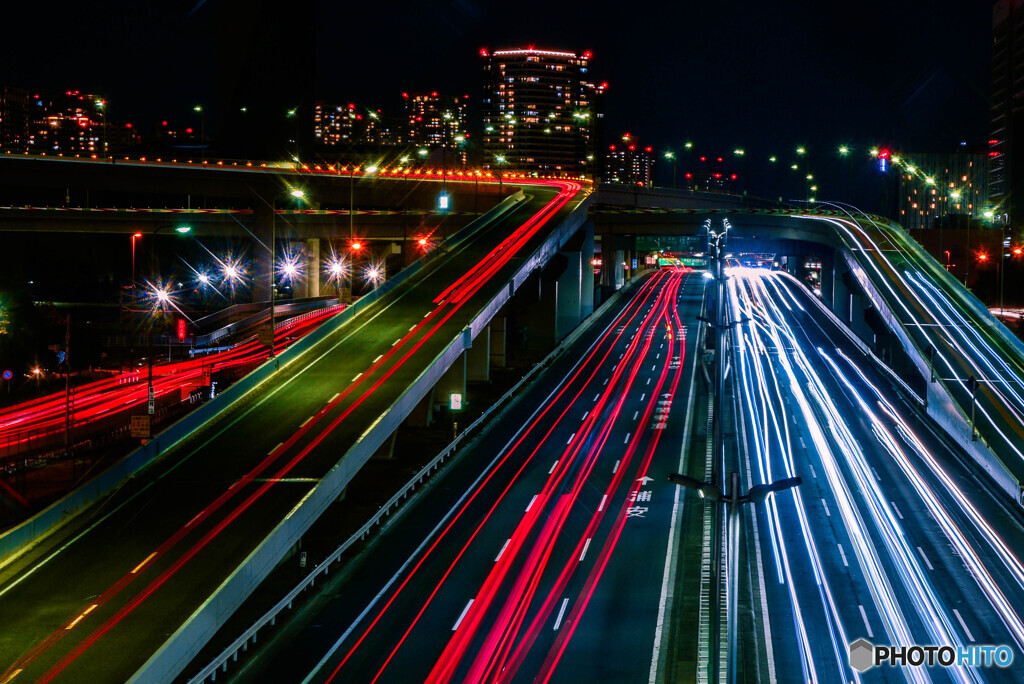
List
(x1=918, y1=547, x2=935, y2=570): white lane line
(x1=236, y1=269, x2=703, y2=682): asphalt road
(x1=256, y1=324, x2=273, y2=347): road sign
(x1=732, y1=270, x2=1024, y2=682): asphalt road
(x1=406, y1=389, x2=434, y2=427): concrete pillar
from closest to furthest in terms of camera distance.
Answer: (x1=236, y1=269, x2=703, y2=682): asphalt road
(x1=732, y1=270, x2=1024, y2=682): asphalt road
(x1=918, y1=547, x2=935, y2=570): white lane line
(x1=406, y1=389, x2=434, y2=427): concrete pillar
(x1=256, y1=324, x2=273, y2=347): road sign

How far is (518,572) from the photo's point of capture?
85.7ft

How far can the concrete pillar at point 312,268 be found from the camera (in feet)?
341

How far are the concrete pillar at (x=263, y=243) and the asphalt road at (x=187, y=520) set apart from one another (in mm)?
52143

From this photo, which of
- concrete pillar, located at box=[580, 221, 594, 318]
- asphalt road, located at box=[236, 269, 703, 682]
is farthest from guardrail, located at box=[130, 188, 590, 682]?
concrete pillar, located at box=[580, 221, 594, 318]

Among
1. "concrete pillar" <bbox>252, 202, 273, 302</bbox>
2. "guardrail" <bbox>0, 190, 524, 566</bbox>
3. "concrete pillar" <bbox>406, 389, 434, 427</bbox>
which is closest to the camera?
"guardrail" <bbox>0, 190, 524, 566</bbox>

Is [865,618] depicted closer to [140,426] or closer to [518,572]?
[518,572]

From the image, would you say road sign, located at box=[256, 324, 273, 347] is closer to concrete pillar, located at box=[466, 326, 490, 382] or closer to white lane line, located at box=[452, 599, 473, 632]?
concrete pillar, located at box=[466, 326, 490, 382]

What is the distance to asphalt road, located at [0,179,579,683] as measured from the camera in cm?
2045

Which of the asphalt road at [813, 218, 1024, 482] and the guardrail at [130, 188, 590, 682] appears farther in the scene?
the asphalt road at [813, 218, 1024, 482]

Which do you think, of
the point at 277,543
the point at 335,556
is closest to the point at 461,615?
the point at 335,556

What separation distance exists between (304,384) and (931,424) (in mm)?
26693

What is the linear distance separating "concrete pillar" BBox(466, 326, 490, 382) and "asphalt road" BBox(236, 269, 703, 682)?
9.59 meters

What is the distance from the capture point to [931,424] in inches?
1753

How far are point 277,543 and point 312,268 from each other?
80929 millimetres
